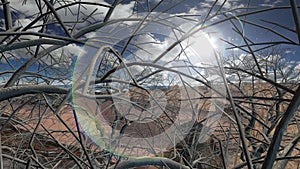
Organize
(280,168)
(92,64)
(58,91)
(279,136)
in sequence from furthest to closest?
1. (58,91)
2. (280,168)
3. (92,64)
4. (279,136)

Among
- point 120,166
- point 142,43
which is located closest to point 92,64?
point 120,166

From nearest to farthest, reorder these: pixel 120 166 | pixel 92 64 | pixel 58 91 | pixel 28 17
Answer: pixel 92 64, pixel 58 91, pixel 120 166, pixel 28 17

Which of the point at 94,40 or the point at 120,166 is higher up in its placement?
the point at 94,40

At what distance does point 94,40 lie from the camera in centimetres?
74

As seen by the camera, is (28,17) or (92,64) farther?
(28,17)

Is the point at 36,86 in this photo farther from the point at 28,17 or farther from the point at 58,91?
the point at 28,17

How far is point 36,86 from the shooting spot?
2.31 feet

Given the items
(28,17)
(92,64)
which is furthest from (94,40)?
(28,17)

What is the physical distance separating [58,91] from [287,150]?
18.3 inches

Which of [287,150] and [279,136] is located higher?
[279,136]

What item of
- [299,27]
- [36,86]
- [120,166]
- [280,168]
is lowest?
[120,166]

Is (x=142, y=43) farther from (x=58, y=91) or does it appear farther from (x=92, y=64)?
(x=92, y=64)

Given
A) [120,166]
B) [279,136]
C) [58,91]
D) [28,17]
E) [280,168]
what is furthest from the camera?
[28,17]

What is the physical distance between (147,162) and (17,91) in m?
0.39
